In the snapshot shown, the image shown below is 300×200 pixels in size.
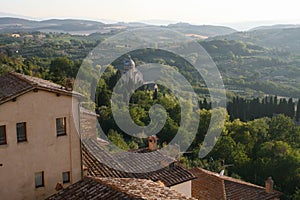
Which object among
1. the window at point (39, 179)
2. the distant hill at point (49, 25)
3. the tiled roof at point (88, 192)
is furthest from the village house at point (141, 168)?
the distant hill at point (49, 25)

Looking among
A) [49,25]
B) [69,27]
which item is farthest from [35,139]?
[49,25]

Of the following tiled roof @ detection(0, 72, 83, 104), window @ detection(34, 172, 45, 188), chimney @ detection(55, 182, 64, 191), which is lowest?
chimney @ detection(55, 182, 64, 191)

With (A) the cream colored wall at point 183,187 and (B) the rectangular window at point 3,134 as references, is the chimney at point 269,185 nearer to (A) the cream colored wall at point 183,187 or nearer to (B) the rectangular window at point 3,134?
(A) the cream colored wall at point 183,187

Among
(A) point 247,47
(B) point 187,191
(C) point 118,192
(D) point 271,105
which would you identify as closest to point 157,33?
(D) point 271,105

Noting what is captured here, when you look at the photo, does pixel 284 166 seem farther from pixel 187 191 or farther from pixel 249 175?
pixel 187 191

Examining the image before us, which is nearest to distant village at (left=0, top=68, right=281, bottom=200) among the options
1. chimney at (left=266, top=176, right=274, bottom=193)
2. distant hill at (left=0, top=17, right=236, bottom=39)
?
chimney at (left=266, top=176, right=274, bottom=193)

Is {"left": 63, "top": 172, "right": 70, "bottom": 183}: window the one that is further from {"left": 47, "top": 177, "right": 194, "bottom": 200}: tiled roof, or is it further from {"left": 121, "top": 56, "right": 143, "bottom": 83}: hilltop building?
{"left": 121, "top": 56, "right": 143, "bottom": 83}: hilltop building
